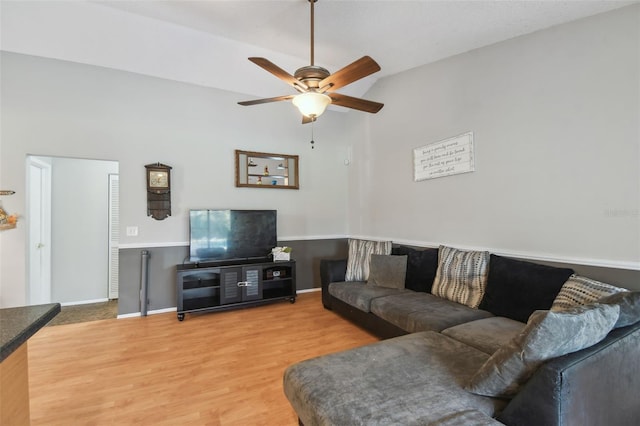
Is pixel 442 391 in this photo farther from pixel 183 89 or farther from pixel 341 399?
pixel 183 89

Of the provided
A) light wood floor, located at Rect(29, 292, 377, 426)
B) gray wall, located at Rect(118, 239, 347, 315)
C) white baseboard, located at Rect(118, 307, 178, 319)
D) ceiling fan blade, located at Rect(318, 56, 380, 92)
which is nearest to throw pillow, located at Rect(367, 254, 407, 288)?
light wood floor, located at Rect(29, 292, 377, 426)

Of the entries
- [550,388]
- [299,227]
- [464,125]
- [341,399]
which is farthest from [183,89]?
[550,388]

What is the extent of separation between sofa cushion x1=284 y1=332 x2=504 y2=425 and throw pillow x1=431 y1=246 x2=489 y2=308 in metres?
0.94

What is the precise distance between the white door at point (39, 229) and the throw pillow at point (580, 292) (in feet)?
17.5

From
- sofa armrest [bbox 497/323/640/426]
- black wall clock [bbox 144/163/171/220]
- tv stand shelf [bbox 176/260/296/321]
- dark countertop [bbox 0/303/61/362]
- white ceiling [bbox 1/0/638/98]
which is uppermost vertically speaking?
white ceiling [bbox 1/0/638/98]

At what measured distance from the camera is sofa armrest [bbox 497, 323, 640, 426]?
1.02 metres

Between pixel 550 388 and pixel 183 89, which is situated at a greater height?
pixel 183 89

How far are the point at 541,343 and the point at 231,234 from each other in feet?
12.0

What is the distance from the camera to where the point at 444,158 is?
3.20 metres

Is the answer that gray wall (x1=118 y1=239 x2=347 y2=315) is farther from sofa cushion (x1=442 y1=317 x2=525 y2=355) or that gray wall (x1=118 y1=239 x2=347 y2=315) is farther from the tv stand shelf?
sofa cushion (x1=442 y1=317 x2=525 y2=355)

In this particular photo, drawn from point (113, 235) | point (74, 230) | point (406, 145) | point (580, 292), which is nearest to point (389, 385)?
point (580, 292)

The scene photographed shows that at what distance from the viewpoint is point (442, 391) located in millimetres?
1311

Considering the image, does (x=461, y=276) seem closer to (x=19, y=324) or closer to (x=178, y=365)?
(x=178, y=365)

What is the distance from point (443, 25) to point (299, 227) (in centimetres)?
330
